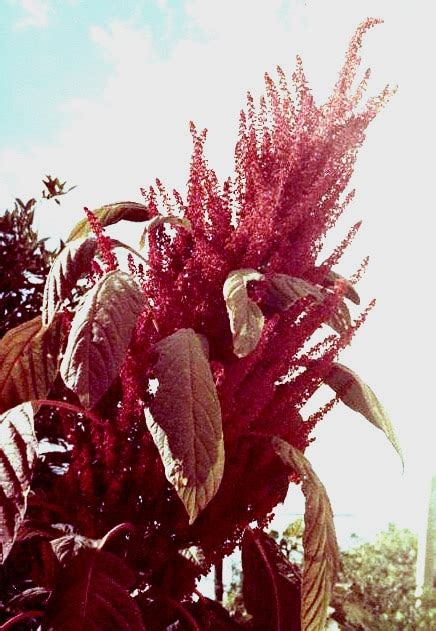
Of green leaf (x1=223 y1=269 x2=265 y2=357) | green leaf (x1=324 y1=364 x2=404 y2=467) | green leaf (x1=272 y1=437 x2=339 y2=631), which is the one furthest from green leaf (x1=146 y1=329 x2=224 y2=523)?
green leaf (x1=324 y1=364 x2=404 y2=467)

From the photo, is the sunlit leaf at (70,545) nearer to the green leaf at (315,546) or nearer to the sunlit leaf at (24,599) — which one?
the sunlit leaf at (24,599)

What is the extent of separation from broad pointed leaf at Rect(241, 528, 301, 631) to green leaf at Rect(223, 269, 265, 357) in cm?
41

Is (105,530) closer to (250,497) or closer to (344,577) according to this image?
(250,497)

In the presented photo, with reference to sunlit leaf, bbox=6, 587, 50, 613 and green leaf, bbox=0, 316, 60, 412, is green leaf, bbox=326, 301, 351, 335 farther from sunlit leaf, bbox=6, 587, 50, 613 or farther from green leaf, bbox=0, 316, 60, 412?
sunlit leaf, bbox=6, 587, 50, 613

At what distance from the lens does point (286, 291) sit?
790 mm

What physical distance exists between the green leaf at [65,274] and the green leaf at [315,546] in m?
0.28

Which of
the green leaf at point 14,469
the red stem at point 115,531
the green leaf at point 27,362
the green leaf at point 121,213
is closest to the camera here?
the green leaf at point 14,469

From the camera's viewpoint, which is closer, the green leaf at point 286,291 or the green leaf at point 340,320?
the green leaf at point 286,291

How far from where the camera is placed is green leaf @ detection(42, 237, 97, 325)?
80 cm

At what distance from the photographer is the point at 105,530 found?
0.87 metres

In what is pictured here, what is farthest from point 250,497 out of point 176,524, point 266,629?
point 266,629

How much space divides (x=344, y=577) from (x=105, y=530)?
2.94 meters

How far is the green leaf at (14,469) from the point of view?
2.24ft

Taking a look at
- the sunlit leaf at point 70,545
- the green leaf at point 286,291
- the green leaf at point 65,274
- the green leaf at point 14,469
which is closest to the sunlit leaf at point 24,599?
the sunlit leaf at point 70,545
